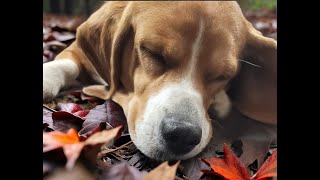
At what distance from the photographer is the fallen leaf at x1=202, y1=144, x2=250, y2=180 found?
1439mm

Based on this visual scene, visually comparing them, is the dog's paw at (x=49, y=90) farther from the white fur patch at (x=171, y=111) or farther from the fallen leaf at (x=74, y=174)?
the fallen leaf at (x=74, y=174)

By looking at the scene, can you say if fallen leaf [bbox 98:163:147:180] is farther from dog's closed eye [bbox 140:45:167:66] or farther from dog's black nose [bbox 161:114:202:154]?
dog's closed eye [bbox 140:45:167:66]

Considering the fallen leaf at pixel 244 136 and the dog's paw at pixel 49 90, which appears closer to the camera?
the fallen leaf at pixel 244 136

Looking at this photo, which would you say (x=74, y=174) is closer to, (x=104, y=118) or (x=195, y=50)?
(x=104, y=118)

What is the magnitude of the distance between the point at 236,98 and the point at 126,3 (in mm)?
478

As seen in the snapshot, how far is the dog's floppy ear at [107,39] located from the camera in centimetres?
172

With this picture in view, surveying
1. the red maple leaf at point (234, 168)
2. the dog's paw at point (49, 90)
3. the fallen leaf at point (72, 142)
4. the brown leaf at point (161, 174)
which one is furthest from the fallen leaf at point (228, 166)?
the dog's paw at point (49, 90)

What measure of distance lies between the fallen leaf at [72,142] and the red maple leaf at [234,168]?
326mm

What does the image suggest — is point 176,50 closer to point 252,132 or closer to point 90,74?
point 252,132

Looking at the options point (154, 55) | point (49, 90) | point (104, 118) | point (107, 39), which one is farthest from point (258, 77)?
point (49, 90)

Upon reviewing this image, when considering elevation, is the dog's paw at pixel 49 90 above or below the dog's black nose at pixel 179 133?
below

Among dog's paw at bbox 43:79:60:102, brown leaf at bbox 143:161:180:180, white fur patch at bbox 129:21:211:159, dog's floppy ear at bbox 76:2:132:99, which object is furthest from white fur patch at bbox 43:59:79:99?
brown leaf at bbox 143:161:180:180

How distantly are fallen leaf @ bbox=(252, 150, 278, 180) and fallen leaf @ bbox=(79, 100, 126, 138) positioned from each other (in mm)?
417
